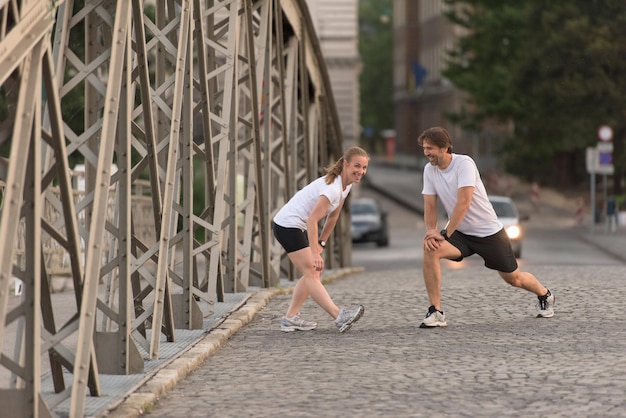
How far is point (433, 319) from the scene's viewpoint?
12.1 m

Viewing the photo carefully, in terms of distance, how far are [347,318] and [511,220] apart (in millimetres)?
22072

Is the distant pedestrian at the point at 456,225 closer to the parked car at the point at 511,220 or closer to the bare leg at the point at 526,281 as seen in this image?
the bare leg at the point at 526,281

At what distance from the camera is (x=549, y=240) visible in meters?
44.5

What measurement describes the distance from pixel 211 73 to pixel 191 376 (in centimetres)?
443

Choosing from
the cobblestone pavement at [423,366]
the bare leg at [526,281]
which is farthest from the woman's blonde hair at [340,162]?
the bare leg at [526,281]

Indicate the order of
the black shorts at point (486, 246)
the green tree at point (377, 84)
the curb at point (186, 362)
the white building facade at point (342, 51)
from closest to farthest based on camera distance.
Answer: the curb at point (186, 362) → the black shorts at point (486, 246) → the white building facade at point (342, 51) → the green tree at point (377, 84)

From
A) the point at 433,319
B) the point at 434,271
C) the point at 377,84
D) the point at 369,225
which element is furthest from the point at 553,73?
the point at 377,84

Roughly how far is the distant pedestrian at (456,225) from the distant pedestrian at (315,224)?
56cm

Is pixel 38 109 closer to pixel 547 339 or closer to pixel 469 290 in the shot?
pixel 547 339

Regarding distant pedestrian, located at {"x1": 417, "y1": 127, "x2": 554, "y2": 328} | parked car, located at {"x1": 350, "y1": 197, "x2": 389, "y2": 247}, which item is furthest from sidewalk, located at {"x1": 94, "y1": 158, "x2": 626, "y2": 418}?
parked car, located at {"x1": 350, "y1": 197, "x2": 389, "y2": 247}

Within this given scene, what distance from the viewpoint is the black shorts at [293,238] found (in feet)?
39.2

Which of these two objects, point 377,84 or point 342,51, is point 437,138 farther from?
point 377,84

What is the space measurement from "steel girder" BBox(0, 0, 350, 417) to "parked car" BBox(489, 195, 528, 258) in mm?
14643

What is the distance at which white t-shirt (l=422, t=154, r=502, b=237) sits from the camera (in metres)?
12.0
